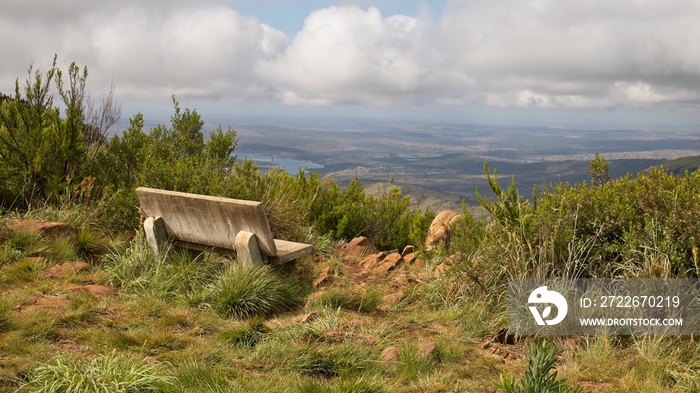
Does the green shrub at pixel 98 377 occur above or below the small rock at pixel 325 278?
above

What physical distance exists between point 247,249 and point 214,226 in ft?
1.95

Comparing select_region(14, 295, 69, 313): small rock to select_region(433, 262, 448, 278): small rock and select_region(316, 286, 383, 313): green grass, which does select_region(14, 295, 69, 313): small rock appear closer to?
select_region(316, 286, 383, 313): green grass

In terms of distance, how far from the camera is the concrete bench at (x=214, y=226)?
18.1 ft

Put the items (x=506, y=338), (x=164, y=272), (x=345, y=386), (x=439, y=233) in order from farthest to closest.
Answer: (x=439, y=233) < (x=164, y=272) < (x=506, y=338) < (x=345, y=386)

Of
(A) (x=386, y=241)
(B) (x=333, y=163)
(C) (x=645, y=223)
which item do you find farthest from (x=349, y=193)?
(B) (x=333, y=163)

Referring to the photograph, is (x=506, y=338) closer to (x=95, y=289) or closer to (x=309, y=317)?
(x=309, y=317)

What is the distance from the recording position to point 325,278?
6.26 m

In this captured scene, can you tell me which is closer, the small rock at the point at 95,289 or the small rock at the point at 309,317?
the small rock at the point at 309,317

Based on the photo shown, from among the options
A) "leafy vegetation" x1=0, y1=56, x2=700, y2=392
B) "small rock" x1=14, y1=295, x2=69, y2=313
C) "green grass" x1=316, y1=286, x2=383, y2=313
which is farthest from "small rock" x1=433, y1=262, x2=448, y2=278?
"small rock" x1=14, y1=295, x2=69, y2=313

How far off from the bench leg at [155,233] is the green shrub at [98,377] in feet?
8.98

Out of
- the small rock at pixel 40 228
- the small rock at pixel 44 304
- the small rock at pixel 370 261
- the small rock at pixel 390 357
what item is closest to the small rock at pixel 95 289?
the small rock at pixel 44 304

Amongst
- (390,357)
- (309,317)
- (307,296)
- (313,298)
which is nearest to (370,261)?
(307,296)

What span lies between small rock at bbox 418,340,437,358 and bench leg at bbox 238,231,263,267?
209 cm

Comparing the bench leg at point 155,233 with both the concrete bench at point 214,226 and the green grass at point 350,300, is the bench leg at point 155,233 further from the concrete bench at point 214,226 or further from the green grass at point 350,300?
the green grass at point 350,300
